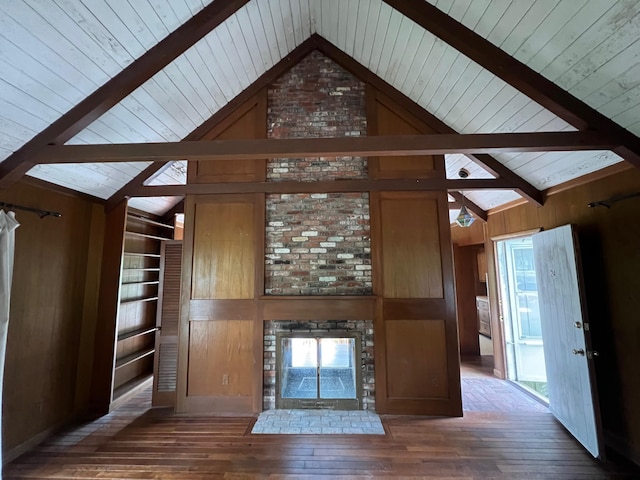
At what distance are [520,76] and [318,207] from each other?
2281 mm

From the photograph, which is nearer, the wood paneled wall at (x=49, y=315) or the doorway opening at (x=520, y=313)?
the wood paneled wall at (x=49, y=315)

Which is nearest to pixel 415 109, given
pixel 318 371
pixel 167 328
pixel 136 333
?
pixel 318 371

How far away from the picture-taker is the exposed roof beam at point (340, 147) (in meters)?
2.28

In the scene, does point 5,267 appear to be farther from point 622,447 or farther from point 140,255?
point 622,447

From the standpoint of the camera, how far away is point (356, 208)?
3691 mm

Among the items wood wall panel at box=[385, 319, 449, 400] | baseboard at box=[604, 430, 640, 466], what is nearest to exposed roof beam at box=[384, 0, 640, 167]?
wood wall panel at box=[385, 319, 449, 400]

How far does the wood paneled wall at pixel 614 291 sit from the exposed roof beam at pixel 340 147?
733 mm

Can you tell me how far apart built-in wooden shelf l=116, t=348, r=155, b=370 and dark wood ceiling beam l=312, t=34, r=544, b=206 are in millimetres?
4850

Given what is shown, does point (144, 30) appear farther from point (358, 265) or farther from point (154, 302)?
point (154, 302)

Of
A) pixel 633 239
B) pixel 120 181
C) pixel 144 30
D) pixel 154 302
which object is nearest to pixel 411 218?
pixel 633 239

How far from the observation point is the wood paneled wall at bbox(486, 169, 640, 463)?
8.37 ft

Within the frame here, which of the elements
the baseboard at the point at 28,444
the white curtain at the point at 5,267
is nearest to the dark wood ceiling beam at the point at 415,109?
the white curtain at the point at 5,267

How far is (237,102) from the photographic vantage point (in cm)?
381

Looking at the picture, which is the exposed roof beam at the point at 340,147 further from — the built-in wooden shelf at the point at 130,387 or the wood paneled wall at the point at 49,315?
the built-in wooden shelf at the point at 130,387
